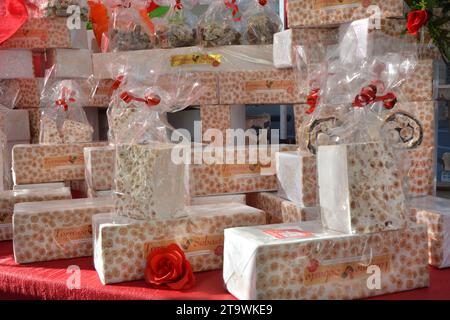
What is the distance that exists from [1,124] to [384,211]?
1585mm

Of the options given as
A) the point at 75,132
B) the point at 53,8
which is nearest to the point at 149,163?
the point at 75,132

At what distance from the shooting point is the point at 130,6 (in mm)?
2393

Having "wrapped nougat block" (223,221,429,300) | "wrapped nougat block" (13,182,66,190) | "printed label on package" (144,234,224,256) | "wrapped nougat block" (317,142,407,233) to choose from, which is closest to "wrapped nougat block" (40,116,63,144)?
"wrapped nougat block" (13,182,66,190)

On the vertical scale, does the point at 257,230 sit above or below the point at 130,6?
below

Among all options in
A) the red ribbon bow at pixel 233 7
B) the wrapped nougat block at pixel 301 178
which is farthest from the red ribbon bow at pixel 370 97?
the red ribbon bow at pixel 233 7

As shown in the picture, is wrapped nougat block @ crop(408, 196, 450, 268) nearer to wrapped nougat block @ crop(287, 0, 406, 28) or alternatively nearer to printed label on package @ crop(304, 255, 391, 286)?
printed label on package @ crop(304, 255, 391, 286)

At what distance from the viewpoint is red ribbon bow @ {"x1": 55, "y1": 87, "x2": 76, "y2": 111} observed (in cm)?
219

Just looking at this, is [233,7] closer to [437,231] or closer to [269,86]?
[269,86]

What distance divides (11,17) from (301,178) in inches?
62.1

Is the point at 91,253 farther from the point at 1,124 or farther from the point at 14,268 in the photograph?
the point at 1,124

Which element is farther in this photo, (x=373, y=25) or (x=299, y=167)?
(x=373, y=25)

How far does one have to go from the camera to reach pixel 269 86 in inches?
84.7

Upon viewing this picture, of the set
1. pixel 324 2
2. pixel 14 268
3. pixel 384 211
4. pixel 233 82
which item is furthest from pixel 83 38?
pixel 384 211

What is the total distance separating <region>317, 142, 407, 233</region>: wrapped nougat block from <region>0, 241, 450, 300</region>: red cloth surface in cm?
17
